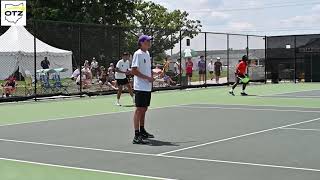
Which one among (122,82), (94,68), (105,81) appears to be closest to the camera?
(122,82)

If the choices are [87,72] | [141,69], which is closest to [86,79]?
[87,72]

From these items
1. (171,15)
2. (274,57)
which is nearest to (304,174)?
(274,57)

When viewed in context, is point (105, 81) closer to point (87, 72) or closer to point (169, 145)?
point (87, 72)

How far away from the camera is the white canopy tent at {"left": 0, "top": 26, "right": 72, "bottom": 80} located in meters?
33.0

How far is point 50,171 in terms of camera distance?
752 cm

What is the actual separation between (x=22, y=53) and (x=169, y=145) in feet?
84.6

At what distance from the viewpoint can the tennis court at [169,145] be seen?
746cm

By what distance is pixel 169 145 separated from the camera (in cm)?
971

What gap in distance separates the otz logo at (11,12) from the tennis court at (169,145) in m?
25.0

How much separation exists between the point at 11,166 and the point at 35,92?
14.5 metres

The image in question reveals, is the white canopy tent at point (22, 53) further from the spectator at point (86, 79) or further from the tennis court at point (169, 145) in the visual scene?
the tennis court at point (169, 145)

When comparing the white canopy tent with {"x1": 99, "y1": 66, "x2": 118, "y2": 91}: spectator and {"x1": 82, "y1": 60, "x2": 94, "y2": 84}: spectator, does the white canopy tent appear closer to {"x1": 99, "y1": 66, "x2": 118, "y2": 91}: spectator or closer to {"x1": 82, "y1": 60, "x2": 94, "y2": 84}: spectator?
{"x1": 99, "y1": 66, "x2": 118, "y2": 91}: spectator

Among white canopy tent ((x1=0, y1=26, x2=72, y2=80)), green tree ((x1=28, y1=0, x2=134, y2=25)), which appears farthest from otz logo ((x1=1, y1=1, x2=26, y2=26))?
white canopy tent ((x1=0, y1=26, x2=72, y2=80))

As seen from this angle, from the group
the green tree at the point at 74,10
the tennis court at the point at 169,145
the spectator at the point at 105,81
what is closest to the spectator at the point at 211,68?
the spectator at the point at 105,81
